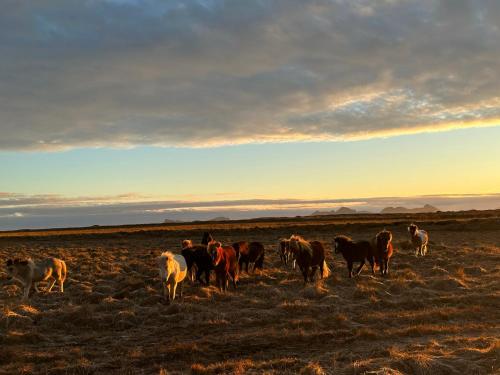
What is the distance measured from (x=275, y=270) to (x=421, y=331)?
10.7 metres

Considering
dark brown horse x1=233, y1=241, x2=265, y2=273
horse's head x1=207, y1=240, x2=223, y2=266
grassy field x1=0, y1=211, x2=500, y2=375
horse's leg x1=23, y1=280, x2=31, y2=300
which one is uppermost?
horse's head x1=207, y1=240, x2=223, y2=266

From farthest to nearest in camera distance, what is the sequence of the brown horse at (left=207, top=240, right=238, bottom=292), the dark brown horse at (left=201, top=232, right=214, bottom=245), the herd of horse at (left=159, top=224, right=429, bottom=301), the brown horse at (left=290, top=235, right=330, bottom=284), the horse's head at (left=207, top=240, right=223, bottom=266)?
the dark brown horse at (left=201, top=232, right=214, bottom=245) → the brown horse at (left=290, top=235, right=330, bottom=284) → the brown horse at (left=207, top=240, right=238, bottom=292) → the horse's head at (left=207, top=240, right=223, bottom=266) → the herd of horse at (left=159, top=224, right=429, bottom=301)

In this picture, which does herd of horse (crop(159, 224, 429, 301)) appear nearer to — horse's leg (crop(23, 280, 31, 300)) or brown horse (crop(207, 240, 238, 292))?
brown horse (crop(207, 240, 238, 292))

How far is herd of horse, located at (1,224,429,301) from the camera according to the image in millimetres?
14500

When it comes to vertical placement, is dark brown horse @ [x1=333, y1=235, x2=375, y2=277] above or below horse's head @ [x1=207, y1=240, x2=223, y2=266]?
below

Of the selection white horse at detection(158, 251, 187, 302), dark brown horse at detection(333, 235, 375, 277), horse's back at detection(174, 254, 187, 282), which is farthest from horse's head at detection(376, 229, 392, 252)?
white horse at detection(158, 251, 187, 302)

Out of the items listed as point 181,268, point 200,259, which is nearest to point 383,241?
point 200,259

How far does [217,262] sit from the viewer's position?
15281mm

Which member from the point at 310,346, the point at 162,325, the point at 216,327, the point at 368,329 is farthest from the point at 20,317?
the point at 368,329

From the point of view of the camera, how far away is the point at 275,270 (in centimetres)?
2036

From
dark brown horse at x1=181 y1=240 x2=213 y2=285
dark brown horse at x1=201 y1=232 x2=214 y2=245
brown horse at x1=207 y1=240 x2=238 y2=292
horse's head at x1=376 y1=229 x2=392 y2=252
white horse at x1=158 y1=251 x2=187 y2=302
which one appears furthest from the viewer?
dark brown horse at x1=201 y1=232 x2=214 y2=245

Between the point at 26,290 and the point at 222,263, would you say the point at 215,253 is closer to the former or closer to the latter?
the point at 222,263

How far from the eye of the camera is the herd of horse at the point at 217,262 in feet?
47.6

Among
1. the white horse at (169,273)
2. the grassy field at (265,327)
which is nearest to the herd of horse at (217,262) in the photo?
the white horse at (169,273)
